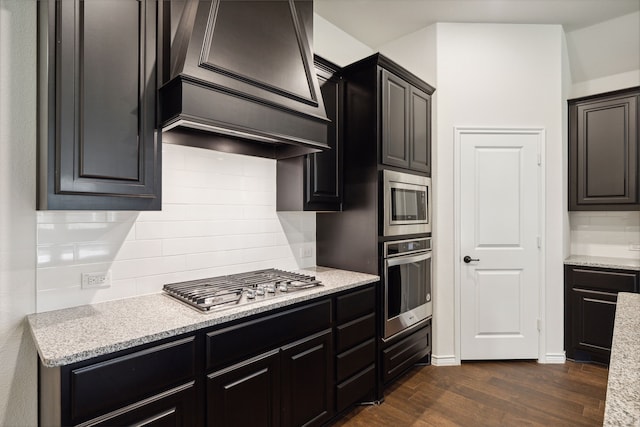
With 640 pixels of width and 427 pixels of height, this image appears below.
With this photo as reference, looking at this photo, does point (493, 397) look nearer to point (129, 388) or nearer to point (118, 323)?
point (129, 388)

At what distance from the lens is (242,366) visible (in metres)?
1.68

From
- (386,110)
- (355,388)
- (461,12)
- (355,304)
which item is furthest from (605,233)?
(355,388)

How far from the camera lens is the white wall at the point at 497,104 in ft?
10.6

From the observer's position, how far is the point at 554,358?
3.21 meters

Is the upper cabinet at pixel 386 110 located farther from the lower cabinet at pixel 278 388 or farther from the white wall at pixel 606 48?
the white wall at pixel 606 48

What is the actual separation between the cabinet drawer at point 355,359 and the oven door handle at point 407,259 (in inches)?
23.5

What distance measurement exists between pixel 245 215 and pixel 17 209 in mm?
1266

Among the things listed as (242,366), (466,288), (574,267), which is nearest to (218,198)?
(242,366)

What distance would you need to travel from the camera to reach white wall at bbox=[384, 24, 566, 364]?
10.6 ft

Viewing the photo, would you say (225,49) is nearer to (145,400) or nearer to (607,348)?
(145,400)

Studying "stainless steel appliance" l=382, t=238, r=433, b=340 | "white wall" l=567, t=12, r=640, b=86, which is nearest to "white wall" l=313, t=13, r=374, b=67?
"stainless steel appliance" l=382, t=238, r=433, b=340

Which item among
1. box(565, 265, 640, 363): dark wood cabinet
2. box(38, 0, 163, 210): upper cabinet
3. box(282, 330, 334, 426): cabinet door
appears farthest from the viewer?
box(565, 265, 640, 363): dark wood cabinet

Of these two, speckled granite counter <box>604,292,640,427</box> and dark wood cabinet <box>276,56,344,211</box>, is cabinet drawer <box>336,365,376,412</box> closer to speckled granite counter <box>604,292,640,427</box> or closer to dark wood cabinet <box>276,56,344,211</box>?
dark wood cabinet <box>276,56,344,211</box>

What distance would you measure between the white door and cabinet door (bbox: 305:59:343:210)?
1.27 meters
